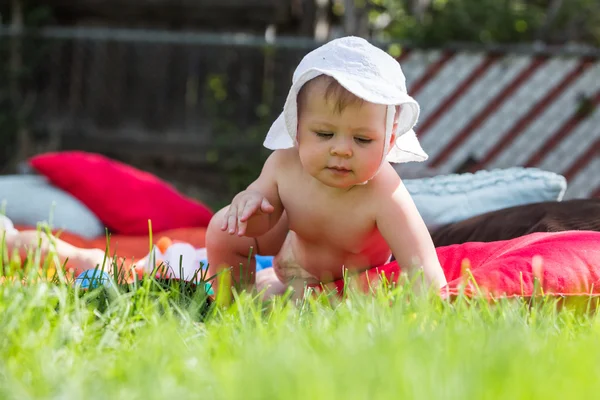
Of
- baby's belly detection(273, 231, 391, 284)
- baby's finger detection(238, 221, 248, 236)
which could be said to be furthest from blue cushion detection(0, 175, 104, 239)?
baby's finger detection(238, 221, 248, 236)

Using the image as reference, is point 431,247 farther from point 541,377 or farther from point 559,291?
point 541,377

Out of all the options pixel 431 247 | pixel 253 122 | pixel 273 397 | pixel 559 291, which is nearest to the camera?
pixel 273 397

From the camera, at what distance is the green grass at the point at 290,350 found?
4.23 ft

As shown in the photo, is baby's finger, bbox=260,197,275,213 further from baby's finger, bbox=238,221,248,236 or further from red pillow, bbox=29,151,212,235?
red pillow, bbox=29,151,212,235

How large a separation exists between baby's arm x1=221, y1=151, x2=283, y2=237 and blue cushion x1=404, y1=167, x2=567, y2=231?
40.3 inches

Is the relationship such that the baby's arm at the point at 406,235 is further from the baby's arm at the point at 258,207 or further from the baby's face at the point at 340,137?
the baby's arm at the point at 258,207

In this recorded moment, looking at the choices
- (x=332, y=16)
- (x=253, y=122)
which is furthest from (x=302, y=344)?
(x=332, y=16)

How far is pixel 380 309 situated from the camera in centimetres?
184

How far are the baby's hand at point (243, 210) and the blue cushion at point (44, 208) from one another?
173 centimetres

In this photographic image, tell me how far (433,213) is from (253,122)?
4498mm

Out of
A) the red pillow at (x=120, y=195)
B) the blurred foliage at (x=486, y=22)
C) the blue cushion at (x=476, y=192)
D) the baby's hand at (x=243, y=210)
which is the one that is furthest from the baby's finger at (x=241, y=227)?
the blurred foliage at (x=486, y=22)

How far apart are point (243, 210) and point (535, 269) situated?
81 cm

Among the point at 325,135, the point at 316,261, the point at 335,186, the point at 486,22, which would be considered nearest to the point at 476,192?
the point at 316,261

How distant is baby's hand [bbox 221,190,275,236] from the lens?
2.43 m
